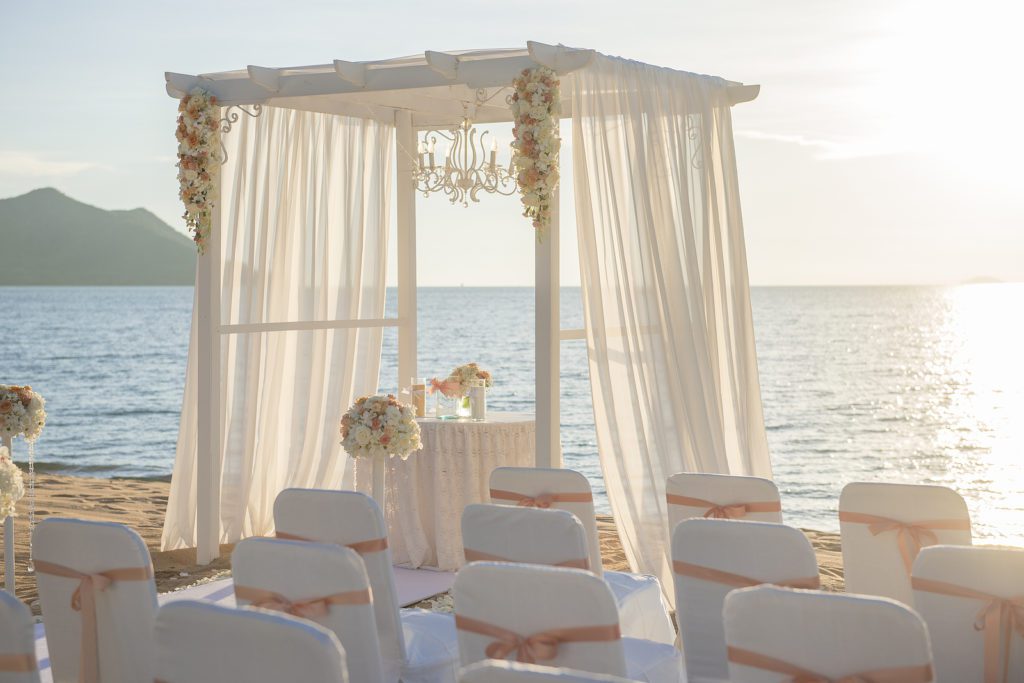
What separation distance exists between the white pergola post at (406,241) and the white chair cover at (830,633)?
548 centimetres

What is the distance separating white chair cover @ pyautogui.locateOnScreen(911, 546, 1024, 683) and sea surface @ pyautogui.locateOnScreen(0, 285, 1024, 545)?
37.2 feet

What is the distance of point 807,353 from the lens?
38.8 meters

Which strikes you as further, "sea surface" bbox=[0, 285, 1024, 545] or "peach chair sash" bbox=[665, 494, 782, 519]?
"sea surface" bbox=[0, 285, 1024, 545]

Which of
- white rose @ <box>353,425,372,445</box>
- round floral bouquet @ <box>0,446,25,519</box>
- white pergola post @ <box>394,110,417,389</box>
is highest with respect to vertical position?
white pergola post @ <box>394,110,417,389</box>

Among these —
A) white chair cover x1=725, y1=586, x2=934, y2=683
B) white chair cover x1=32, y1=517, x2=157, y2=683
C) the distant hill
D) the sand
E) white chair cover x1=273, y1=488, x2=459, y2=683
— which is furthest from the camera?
the distant hill

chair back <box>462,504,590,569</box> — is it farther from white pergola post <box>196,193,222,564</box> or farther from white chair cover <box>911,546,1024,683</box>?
white pergola post <box>196,193,222,564</box>

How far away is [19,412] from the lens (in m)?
5.73

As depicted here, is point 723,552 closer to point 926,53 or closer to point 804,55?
point 804,55

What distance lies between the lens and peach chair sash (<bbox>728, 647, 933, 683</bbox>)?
2434 mm

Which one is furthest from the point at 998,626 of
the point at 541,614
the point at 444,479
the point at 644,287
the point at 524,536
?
the point at 444,479

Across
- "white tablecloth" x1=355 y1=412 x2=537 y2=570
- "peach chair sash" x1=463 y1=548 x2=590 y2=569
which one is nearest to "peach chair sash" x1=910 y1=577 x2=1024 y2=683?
"peach chair sash" x1=463 y1=548 x2=590 y2=569

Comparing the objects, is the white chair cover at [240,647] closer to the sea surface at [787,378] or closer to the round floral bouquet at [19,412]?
the round floral bouquet at [19,412]

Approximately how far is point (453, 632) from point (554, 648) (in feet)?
3.92

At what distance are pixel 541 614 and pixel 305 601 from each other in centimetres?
73
